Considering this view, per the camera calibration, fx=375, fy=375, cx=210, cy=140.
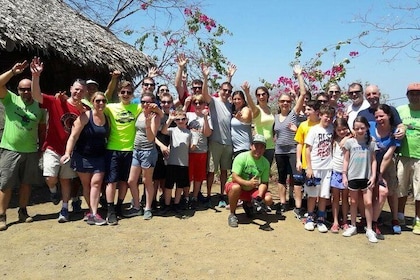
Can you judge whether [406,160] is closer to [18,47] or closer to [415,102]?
[415,102]

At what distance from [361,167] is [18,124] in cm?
440

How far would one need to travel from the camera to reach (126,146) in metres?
5.02

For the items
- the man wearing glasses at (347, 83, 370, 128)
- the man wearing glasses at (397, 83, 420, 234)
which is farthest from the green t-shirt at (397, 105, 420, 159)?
the man wearing glasses at (347, 83, 370, 128)

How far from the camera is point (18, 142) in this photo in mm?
4855

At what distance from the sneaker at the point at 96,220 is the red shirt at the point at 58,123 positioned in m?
0.94

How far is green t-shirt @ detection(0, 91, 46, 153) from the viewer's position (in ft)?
15.9

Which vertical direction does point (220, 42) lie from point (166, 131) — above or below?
above

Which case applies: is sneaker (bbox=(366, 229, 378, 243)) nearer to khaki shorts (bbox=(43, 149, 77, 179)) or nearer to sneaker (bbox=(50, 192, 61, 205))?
khaki shorts (bbox=(43, 149, 77, 179))

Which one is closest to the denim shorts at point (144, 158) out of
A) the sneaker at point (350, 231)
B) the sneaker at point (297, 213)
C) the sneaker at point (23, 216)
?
the sneaker at point (23, 216)

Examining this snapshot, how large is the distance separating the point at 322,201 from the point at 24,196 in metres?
4.01

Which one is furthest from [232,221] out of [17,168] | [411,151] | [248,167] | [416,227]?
[17,168]

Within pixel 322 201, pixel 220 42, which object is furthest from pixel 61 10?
pixel 322 201

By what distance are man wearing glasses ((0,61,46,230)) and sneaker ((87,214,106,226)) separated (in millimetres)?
868

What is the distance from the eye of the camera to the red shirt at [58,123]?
16.1ft
